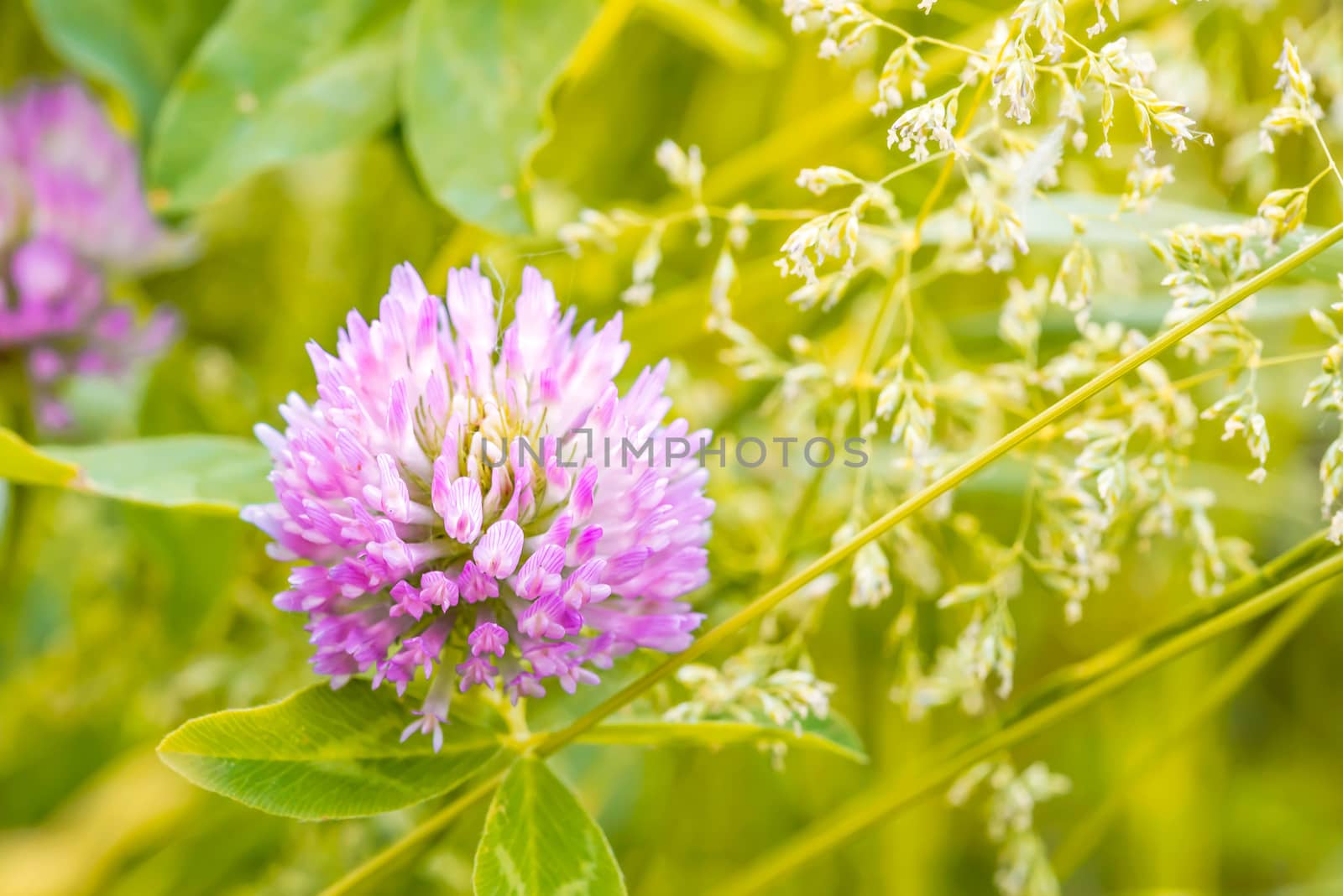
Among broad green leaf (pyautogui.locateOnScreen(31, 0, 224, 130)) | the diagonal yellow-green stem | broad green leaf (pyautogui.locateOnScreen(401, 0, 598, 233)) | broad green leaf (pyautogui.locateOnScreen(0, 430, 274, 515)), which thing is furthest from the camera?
broad green leaf (pyautogui.locateOnScreen(31, 0, 224, 130))

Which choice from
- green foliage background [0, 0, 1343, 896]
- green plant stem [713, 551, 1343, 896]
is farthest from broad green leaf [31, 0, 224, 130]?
green plant stem [713, 551, 1343, 896]

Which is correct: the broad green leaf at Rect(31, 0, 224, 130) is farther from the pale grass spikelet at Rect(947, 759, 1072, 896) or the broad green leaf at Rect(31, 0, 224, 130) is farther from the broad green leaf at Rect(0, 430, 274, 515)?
the pale grass spikelet at Rect(947, 759, 1072, 896)

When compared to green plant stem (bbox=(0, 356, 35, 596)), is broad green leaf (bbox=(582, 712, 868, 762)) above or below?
below

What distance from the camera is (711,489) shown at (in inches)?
26.0

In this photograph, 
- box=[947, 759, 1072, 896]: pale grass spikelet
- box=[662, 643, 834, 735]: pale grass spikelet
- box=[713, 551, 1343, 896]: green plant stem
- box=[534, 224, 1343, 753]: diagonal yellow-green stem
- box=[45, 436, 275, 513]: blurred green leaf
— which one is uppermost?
box=[45, 436, 275, 513]: blurred green leaf

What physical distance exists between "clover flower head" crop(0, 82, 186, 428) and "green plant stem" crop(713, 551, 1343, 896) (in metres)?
0.52

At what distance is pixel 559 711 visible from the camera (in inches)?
19.2

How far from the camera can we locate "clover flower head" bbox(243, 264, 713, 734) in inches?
14.8

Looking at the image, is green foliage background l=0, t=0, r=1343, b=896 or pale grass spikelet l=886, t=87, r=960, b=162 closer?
pale grass spikelet l=886, t=87, r=960, b=162

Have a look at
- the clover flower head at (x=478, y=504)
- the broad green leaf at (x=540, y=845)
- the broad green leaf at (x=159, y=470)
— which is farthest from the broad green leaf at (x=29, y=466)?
the broad green leaf at (x=540, y=845)

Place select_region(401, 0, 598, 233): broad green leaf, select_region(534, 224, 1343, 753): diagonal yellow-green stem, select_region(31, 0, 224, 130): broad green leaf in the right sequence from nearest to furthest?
select_region(534, 224, 1343, 753): diagonal yellow-green stem → select_region(401, 0, 598, 233): broad green leaf → select_region(31, 0, 224, 130): broad green leaf

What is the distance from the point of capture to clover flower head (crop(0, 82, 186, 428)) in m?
0.73

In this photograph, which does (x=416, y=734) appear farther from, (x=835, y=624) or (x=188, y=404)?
(x=835, y=624)

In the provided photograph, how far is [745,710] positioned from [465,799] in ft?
0.35
